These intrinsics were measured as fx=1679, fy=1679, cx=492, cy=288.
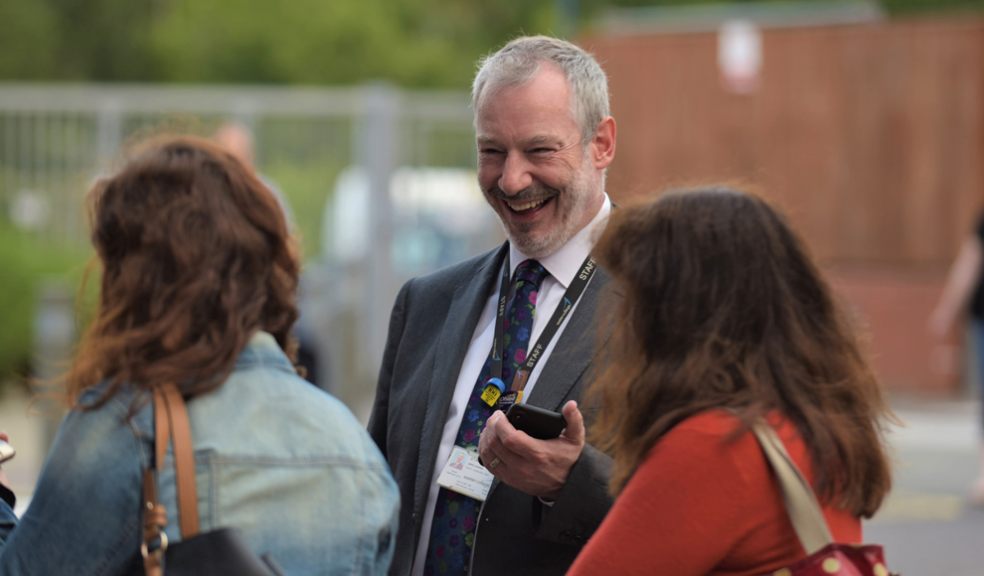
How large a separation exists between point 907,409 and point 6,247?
26.1 feet

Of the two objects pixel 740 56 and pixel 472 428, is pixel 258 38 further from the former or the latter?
pixel 472 428

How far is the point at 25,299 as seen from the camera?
45.8ft

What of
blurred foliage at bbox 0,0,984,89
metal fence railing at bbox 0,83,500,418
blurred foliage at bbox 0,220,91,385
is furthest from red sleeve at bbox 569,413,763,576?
blurred foliage at bbox 0,0,984,89

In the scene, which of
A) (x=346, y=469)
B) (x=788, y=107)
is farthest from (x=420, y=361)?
(x=788, y=107)

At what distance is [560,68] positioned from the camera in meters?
3.62

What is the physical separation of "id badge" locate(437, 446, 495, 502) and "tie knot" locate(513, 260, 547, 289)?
1.28 feet

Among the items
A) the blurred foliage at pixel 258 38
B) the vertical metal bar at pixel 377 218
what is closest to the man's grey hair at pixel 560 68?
the vertical metal bar at pixel 377 218

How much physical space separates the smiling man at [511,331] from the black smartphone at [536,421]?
118 millimetres

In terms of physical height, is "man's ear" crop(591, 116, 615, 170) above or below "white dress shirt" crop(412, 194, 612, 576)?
above

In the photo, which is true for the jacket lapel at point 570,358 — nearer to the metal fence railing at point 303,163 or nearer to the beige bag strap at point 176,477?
the beige bag strap at point 176,477

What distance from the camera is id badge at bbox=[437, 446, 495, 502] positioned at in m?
3.38

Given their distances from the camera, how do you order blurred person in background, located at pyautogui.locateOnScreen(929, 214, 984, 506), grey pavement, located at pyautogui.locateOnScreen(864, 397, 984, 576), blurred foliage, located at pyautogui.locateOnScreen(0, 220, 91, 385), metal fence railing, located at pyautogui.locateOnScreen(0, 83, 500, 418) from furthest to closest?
blurred foliage, located at pyautogui.locateOnScreen(0, 220, 91, 385), metal fence railing, located at pyautogui.locateOnScreen(0, 83, 500, 418), blurred person in background, located at pyautogui.locateOnScreen(929, 214, 984, 506), grey pavement, located at pyautogui.locateOnScreen(864, 397, 984, 576)

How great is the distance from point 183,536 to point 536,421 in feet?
2.59

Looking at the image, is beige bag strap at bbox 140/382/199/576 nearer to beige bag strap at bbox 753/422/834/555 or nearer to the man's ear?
beige bag strap at bbox 753/422/834/555
